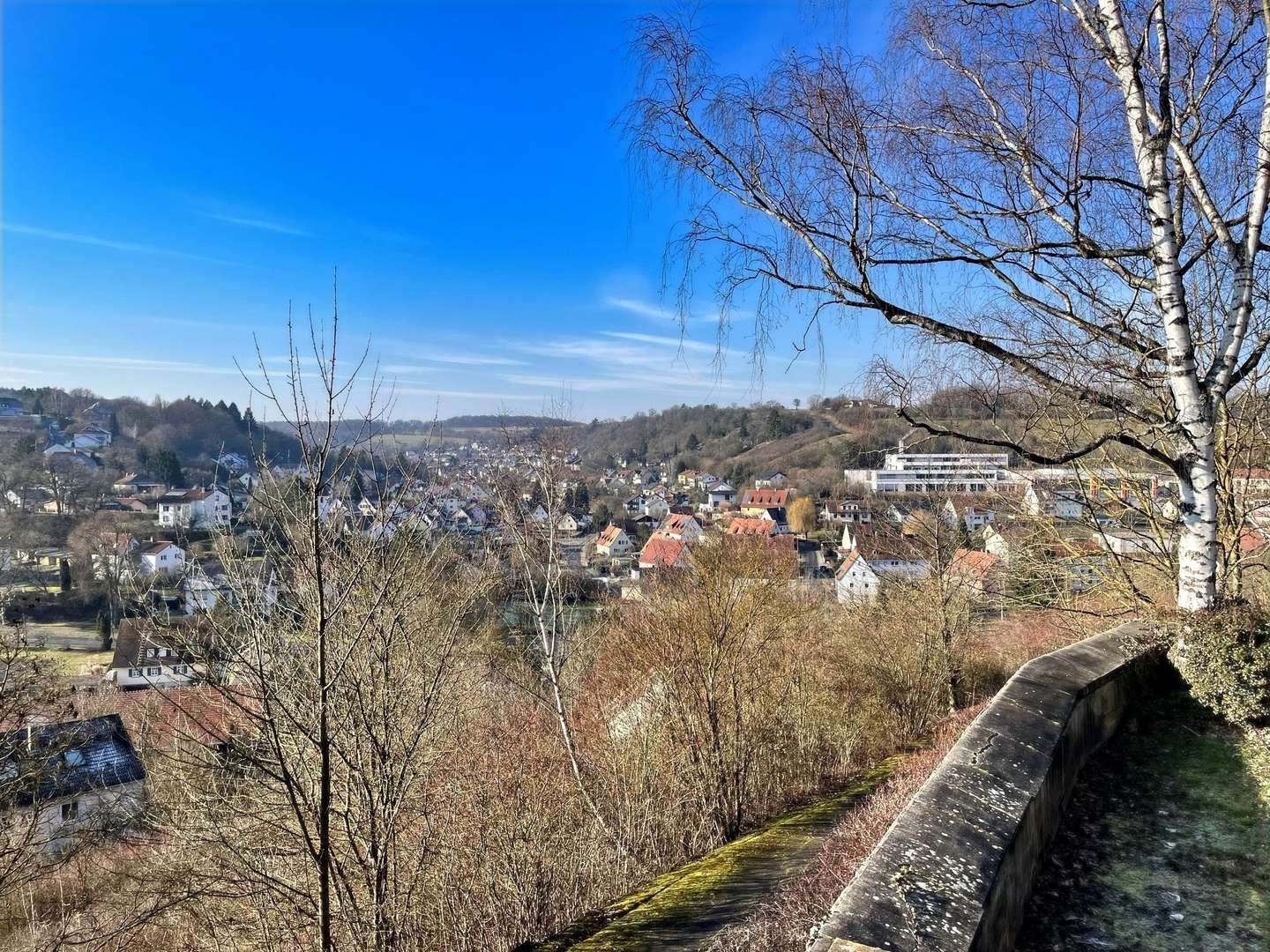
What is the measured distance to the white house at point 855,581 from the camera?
55.5ft

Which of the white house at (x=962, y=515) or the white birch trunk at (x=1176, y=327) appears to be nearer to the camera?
the white birch trunk at (x=1176, y=327)

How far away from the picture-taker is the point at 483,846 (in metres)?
5.89

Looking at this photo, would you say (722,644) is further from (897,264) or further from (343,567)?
(897,264)

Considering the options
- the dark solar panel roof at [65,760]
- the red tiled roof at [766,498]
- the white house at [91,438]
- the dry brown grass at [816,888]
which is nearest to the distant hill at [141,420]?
the white house at [91,438]

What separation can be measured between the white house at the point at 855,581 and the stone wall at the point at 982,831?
513 inches

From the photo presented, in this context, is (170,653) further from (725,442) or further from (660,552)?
(725,442)

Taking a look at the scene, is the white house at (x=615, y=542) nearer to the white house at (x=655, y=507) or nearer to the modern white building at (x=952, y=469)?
Answer: the white house at (x=655, y=507)

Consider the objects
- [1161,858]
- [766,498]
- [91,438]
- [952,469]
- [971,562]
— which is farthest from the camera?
[91,438]

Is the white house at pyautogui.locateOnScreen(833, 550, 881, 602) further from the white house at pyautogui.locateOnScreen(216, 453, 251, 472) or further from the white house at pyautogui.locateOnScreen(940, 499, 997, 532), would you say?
the white house at pyautogui.locateOnScreen(216, 453, 251, 472)

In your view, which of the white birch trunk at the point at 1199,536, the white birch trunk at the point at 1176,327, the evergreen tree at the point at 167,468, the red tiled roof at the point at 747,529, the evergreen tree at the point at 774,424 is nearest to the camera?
the white birch trunk at the point at 1176,327

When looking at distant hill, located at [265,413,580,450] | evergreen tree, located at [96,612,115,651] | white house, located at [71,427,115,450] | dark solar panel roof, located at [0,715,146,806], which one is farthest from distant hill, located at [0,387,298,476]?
distant hill, located at [265,413,580,450]

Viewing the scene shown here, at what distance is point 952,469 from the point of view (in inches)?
363

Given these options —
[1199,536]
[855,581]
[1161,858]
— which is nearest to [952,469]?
[1199,536]

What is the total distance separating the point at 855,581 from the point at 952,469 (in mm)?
12964
